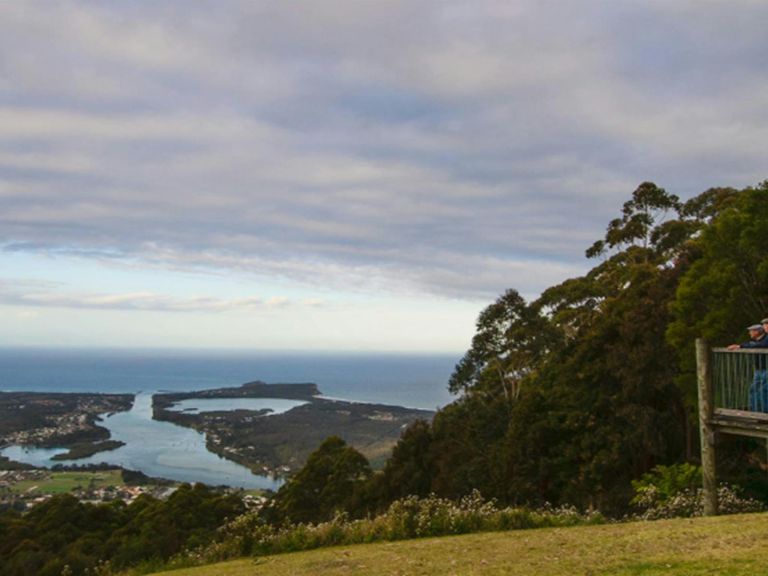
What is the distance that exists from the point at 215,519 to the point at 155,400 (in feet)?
373

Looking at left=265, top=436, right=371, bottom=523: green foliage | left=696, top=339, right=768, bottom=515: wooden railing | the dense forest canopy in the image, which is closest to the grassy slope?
left=696, top=339, right=768, bottom=515: wooden railing

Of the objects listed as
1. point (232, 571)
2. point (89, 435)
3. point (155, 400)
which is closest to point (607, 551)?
point (232, 571)

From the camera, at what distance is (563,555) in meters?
6.47

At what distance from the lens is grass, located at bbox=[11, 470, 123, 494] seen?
4805 cm

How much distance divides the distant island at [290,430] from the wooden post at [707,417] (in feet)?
140

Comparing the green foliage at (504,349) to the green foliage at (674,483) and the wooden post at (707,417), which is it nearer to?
the green foliage at (674,483)

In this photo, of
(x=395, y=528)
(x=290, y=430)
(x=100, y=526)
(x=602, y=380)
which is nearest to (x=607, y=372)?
(x=602, y=380)

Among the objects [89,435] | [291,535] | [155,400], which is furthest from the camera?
[155,400]

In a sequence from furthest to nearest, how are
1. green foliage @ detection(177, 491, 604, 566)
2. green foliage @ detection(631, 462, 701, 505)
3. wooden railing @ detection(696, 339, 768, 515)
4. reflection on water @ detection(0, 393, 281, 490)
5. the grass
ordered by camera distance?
reflection on water @ detection(0, 393, 281, 490)
the grass
green foliage @ detection(631, 462, 701, 505)
green foliage @ detection(177, 491, 604, 566)
wooden railing @ detection(696, 339, 768, 515)

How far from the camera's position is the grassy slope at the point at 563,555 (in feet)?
18.3

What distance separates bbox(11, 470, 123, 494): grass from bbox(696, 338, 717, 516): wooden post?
47988mm

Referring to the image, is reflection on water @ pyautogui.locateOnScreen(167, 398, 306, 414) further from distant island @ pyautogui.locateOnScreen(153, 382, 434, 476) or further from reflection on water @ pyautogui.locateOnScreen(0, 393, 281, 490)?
reflection on water @ pyautogui.locateOnScreen(0, 393, 281, 490)

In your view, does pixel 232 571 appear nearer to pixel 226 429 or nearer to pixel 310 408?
pixel 226 429

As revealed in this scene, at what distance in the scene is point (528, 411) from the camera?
77.2 ft
